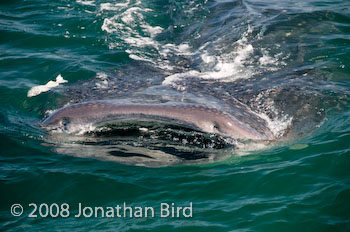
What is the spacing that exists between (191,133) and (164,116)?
46cm

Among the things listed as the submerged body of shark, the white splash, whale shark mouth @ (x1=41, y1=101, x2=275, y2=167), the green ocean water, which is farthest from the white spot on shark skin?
the white splash

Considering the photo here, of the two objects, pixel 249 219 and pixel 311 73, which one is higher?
pixel 311 73

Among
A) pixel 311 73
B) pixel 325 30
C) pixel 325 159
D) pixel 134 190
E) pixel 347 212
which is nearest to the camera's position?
pixel 347 212

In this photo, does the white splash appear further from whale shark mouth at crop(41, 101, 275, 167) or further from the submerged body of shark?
whale shark mouth at crop(41, 101, 275, 167)

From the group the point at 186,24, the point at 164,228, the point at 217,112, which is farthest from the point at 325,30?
the point at 164,228

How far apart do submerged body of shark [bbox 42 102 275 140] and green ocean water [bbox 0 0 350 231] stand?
19 cm

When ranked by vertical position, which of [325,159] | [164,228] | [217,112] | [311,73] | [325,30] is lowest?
[164,228]

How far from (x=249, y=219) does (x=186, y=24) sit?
32.4 ft

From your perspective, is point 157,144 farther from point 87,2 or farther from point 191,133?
point 87,2

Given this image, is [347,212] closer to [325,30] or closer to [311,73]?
[311,73]

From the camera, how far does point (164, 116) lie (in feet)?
20.0

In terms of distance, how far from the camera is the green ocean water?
555 cm

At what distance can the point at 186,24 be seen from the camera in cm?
1418

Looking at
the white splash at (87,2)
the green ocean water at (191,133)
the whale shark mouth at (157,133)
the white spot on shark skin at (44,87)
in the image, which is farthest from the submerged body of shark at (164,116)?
the white splash at (87,2)
